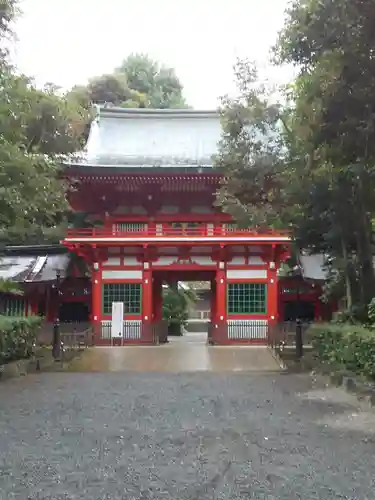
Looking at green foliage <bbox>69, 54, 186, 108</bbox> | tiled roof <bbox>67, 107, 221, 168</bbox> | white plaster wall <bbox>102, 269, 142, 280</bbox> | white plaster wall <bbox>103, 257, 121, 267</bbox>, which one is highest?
→ green foliage <bbox>69, 54, 186, 108</bbox>

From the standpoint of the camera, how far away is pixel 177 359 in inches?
699

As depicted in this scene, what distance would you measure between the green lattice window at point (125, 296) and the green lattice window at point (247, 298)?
12.2 feet

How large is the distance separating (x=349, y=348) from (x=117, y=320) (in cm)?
1229

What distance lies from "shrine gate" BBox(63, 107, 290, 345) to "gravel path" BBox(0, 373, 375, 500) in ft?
39.7

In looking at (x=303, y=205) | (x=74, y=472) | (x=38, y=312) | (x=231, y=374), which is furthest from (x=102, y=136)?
(x=74, y=472)

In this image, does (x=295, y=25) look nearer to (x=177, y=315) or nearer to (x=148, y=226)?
(x=148, y=226)

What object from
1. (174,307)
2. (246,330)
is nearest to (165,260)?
(246,330)

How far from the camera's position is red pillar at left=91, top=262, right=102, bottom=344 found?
23.2 m

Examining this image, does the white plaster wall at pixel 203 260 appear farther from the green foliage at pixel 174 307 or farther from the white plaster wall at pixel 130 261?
the green foliage at pixel 174 307

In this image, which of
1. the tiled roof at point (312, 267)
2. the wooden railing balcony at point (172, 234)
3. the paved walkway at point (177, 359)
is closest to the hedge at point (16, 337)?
the paved walkway at point (177, 359)

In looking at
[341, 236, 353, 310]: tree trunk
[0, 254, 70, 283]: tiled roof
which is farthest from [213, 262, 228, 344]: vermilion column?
[341, 236, 353, 310]: tree trunk

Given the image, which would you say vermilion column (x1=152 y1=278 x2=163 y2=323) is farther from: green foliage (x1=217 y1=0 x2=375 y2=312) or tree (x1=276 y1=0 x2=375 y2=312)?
tree (x1=276 y1=0 x2=375 y2=312)

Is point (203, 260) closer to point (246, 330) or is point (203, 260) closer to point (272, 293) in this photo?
point (272, 293)

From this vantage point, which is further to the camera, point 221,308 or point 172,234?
point 221,308
